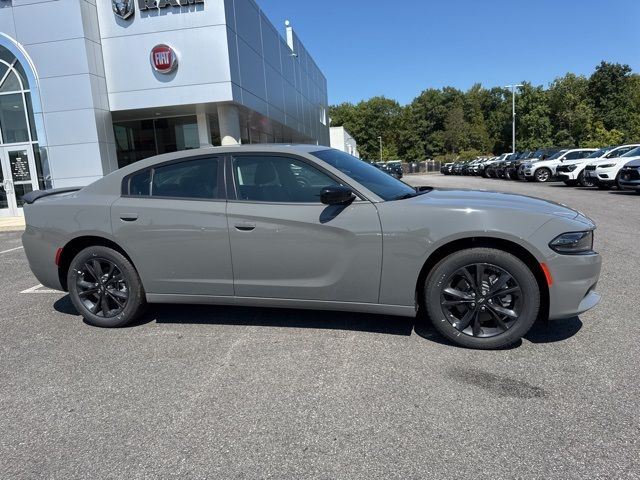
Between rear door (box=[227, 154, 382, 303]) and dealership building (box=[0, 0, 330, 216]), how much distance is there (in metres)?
11.6

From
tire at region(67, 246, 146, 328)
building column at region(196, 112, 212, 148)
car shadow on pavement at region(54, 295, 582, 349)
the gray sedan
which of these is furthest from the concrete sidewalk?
tire at region(67, 246, 146, 328)

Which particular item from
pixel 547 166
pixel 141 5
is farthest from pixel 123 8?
pixel 547 166

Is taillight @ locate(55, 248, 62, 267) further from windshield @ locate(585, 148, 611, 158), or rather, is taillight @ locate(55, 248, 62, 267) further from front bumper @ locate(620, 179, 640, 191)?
windshield @ locate(585, 148, 611, 158)

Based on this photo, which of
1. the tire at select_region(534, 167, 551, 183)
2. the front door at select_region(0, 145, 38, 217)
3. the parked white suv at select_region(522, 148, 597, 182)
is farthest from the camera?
the tire at select_region(534, 167, 551, 183)

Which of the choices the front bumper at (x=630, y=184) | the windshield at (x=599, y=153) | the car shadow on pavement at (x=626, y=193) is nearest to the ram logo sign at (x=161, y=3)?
the front bumper at (x=630, y=184)

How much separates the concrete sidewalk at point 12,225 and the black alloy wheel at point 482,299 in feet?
44.3

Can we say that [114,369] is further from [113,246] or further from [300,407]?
[300,407]

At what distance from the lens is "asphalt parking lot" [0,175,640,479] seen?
2387 mm

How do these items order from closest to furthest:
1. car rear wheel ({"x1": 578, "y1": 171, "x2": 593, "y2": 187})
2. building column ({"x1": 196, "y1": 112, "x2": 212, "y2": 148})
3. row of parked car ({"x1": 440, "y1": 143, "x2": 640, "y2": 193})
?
row of parked car ({"x1": 440, "y1": 143, "x2": 640, "y2": 193})
building column ({"x1": 196, "y1": 112, "x2": 212, "y2": 148})
car rear wheel ({"x1": 578, "y1": 171, "x2": 593, "y2": 187})

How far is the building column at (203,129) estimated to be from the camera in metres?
16.4

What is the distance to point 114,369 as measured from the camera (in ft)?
11.6

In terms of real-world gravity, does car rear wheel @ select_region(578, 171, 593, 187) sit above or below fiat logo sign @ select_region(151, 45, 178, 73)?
below

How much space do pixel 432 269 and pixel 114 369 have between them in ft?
8.28

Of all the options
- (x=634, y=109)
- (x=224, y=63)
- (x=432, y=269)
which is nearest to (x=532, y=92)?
(x=634, y=109)
